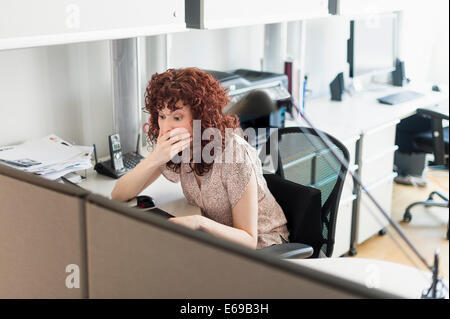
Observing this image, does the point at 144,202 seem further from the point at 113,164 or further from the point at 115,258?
the point at 115,258

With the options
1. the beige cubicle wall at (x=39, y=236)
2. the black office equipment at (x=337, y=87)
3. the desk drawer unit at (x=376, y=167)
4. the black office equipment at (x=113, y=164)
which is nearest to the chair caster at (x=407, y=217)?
the desk drawer unit at (x=376, y=167)

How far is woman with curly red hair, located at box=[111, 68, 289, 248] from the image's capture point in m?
1.88

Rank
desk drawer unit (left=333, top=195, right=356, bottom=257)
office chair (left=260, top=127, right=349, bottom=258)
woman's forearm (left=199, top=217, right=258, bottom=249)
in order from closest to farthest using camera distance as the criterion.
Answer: woman's forearm (left=199, top=217, right=258, bottom=249) < office chair (left=260, top=127, right=349, bottom=258) < desk drawer unit (left=333, top=195, right=356, bottom=257)

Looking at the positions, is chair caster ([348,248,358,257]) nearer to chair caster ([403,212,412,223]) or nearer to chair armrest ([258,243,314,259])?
chair caster ([403,212,412,223])

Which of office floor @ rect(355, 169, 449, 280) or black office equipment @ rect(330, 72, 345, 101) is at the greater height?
black office equipment @ rect(330, 72, 345, 101)

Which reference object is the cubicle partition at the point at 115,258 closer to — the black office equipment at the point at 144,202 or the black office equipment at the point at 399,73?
the black office equipment at the point at 144,202

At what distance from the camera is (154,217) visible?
3.17 ft

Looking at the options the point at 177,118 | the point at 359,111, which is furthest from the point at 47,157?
the point at 359,111

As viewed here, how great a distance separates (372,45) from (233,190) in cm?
236

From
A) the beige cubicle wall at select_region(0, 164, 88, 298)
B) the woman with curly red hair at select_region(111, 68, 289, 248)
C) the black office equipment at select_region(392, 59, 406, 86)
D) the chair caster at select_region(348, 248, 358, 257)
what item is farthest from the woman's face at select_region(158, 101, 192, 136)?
the black office equipment at select_region(392, 59, 406, 86)

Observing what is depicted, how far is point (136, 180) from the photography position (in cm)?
204

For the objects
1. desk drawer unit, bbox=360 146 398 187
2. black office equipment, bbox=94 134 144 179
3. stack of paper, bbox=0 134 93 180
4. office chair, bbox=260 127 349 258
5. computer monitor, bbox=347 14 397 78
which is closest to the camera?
office chair, bbox=260 127 349 258
